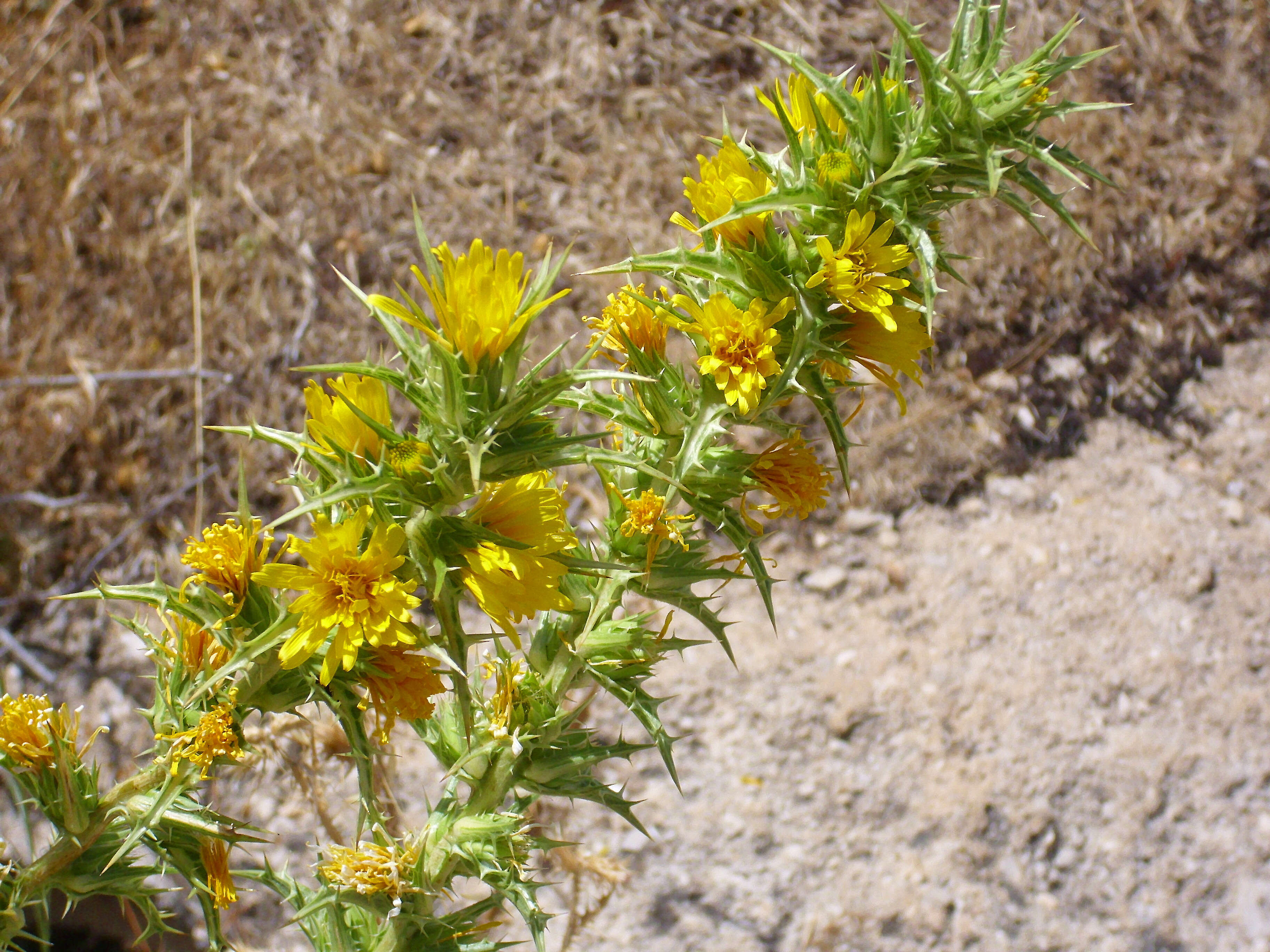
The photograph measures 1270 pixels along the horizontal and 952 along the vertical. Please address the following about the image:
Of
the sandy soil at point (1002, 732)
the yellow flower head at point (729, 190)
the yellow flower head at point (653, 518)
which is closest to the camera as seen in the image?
the yellow flower head at point (729, 190)

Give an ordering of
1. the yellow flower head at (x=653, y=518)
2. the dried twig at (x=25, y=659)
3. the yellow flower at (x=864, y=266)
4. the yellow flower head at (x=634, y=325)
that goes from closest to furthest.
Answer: the yellow flower at (x=864, y=266) → the yellow flower head at (x=653, y=518) → the yellow flower head at (x=634, y=325) → the dried twig at (x=25, y=659)

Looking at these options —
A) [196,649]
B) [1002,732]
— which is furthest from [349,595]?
[1002,732]

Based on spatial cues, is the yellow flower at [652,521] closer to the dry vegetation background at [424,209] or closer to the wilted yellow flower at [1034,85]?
the wilted yellow flower at [1034,85]

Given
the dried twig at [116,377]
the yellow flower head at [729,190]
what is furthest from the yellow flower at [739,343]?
the dried twig at [116,377]

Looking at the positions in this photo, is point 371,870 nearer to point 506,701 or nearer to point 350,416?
point 506,701

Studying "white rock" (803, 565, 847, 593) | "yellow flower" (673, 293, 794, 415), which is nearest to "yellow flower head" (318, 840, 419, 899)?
"yellow flower" (673, 293, 794, 415)

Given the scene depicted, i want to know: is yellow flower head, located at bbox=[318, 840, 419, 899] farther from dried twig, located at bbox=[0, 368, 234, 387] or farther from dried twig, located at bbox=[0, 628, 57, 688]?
dried twig, located at bbox=[0, 368, 234, 387]

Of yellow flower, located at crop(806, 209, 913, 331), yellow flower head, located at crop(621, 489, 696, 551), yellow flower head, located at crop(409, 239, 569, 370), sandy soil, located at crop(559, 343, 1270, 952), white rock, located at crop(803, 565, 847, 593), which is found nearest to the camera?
yellow flower head, located at crop(409, 239, 569, 370)

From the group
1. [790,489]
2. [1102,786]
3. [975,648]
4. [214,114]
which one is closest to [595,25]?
[214,114]
